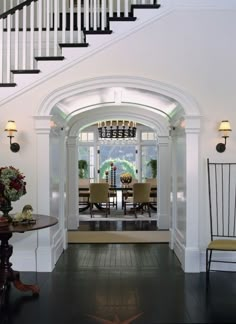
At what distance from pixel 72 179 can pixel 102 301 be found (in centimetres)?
451

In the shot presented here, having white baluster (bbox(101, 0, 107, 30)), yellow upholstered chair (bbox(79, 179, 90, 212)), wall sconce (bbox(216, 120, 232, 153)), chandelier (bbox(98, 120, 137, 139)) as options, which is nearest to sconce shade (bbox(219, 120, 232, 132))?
wall sconce (bbox(216, 120, 232, 153))

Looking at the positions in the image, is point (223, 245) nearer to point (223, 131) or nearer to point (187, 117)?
point (223, 131)

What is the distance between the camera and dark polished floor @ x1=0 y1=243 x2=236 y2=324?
360cm

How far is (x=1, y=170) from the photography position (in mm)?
4043

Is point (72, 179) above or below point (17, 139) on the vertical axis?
below

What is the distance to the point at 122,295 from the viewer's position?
4215 mm

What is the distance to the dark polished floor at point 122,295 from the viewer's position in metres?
3.60

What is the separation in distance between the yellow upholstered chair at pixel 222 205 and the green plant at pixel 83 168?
8253 millimetres

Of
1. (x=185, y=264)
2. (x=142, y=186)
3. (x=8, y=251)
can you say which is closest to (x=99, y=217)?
(x=142, y=186)

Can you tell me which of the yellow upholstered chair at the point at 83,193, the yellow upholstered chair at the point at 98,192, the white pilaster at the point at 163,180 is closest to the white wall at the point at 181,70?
the white pilaster at the point at 163,180

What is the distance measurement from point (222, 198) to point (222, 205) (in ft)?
0.32

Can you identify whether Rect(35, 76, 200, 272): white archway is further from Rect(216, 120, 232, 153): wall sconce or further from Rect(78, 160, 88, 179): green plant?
Rect(78, 160, 88, 179): green plant

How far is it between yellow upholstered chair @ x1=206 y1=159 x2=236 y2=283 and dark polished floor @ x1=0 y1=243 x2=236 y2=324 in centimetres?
28

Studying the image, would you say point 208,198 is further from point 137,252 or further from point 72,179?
point 72,179
